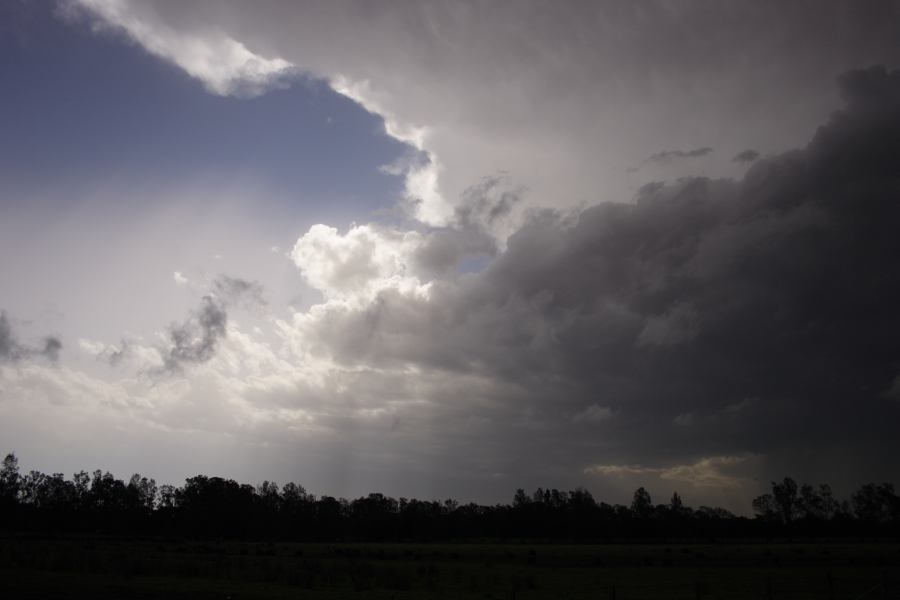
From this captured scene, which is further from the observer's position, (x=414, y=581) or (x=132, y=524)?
(x=132, y=524)

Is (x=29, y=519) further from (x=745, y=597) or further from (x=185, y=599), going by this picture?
(x=745, y=597)

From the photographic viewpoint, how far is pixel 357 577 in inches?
2076

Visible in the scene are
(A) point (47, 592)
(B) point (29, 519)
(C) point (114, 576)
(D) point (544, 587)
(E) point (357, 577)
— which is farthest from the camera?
(B) point (29, 519)

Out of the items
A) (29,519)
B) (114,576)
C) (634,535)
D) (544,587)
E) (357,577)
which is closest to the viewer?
(114,576)

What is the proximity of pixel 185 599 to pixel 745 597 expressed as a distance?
3603 centimetres

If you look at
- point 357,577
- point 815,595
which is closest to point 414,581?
point 357,577

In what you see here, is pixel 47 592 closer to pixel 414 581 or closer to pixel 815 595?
pixel 414 581

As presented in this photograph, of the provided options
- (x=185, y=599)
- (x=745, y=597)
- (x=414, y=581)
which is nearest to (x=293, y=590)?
(x=185, y=599)

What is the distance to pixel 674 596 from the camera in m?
42.3

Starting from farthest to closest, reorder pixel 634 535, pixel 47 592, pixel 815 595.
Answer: pixel 634 535 → pixel 815 595 → pixel 47 592

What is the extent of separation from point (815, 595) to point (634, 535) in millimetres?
169701

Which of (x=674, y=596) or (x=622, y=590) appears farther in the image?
(x=622, y=590)

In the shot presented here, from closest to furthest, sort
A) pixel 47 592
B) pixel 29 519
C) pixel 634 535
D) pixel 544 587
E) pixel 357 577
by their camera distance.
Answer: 1. pixel 47 592
2. pixel 544 587
3. pixel 357 577
4. pixel 29 519
5. pixel 634 535

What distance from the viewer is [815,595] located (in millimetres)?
40781
